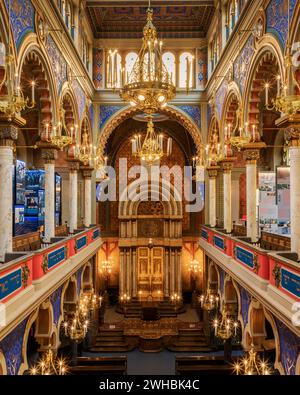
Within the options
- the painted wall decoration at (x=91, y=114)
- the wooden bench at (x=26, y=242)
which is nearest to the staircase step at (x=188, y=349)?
the wooden bench at (x=26, y=242)

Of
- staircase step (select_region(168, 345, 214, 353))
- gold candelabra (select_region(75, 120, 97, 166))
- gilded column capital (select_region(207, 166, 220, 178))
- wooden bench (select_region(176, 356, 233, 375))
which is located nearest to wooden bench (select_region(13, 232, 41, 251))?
gold candelabra (select_region(75, 120, 97, 166))

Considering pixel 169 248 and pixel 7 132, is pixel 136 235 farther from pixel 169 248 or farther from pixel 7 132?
pixel 7 132

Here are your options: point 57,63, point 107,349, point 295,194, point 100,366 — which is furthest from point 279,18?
point 107,349

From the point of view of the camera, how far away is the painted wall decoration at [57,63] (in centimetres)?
1023

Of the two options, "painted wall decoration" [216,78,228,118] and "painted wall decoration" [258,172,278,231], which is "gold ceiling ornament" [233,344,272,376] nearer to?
"painted wall decoration" [258,172,278,231]

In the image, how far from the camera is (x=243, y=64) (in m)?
10.9

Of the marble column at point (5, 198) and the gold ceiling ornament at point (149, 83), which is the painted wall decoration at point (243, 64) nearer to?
the gold ceiling ornament at point (149, 83)

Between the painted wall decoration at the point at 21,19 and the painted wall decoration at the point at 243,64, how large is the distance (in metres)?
5.44

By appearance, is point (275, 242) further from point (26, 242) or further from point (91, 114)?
point (91, 114)

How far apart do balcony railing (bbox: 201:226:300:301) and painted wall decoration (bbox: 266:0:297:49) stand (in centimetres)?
415

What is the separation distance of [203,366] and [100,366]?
3.03 m

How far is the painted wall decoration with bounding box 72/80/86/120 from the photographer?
13498mm
